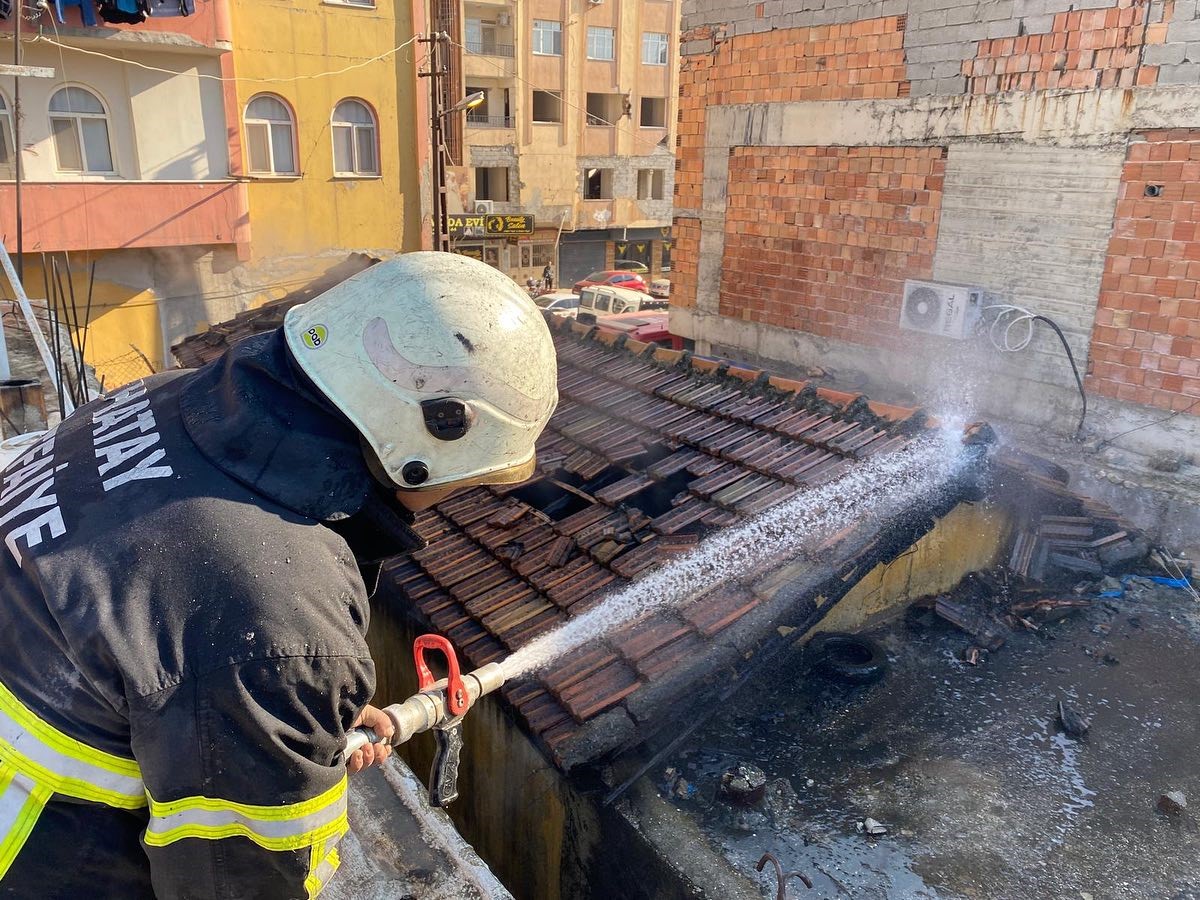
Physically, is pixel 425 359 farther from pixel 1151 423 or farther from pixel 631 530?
pixel 1151 423

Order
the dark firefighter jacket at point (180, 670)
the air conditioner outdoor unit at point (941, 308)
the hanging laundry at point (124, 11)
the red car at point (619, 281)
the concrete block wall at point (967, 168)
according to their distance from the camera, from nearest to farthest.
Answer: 1. the dark firefighter jacket at point (180, 670)
2. the concrete block wall at point (967, 168)
3. the air conditioner outdoor unit at point (941, 308)
4. the hanging laundry at point (124, 11)
5. the red car at point (619, 281)

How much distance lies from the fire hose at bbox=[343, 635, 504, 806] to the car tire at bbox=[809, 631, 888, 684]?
293 cm

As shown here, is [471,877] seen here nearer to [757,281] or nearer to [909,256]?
[909,256]

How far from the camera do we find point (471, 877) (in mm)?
3119

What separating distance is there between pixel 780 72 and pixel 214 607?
34.9ft

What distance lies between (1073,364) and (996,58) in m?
3.14

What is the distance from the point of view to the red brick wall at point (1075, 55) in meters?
7.14

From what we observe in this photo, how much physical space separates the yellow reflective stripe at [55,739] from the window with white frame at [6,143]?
1861 cm

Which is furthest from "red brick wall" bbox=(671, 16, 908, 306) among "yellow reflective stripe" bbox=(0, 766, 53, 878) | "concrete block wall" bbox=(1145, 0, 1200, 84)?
"yellow reflective stripe" bbox=(0, 766, 53, 878)

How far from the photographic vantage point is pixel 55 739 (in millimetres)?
1810

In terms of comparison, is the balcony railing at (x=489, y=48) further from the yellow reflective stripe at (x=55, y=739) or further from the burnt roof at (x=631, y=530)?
the yellow reflective stripe at (x=55, y=739)

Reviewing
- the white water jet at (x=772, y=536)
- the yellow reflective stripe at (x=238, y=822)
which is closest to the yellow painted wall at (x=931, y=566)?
the white water jet at (x=772, y=536)

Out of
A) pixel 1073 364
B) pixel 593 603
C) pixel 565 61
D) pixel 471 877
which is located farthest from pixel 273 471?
pixel 565 61

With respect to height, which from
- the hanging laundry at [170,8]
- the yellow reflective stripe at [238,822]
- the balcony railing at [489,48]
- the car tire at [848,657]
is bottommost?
the car tire at [848,657]
